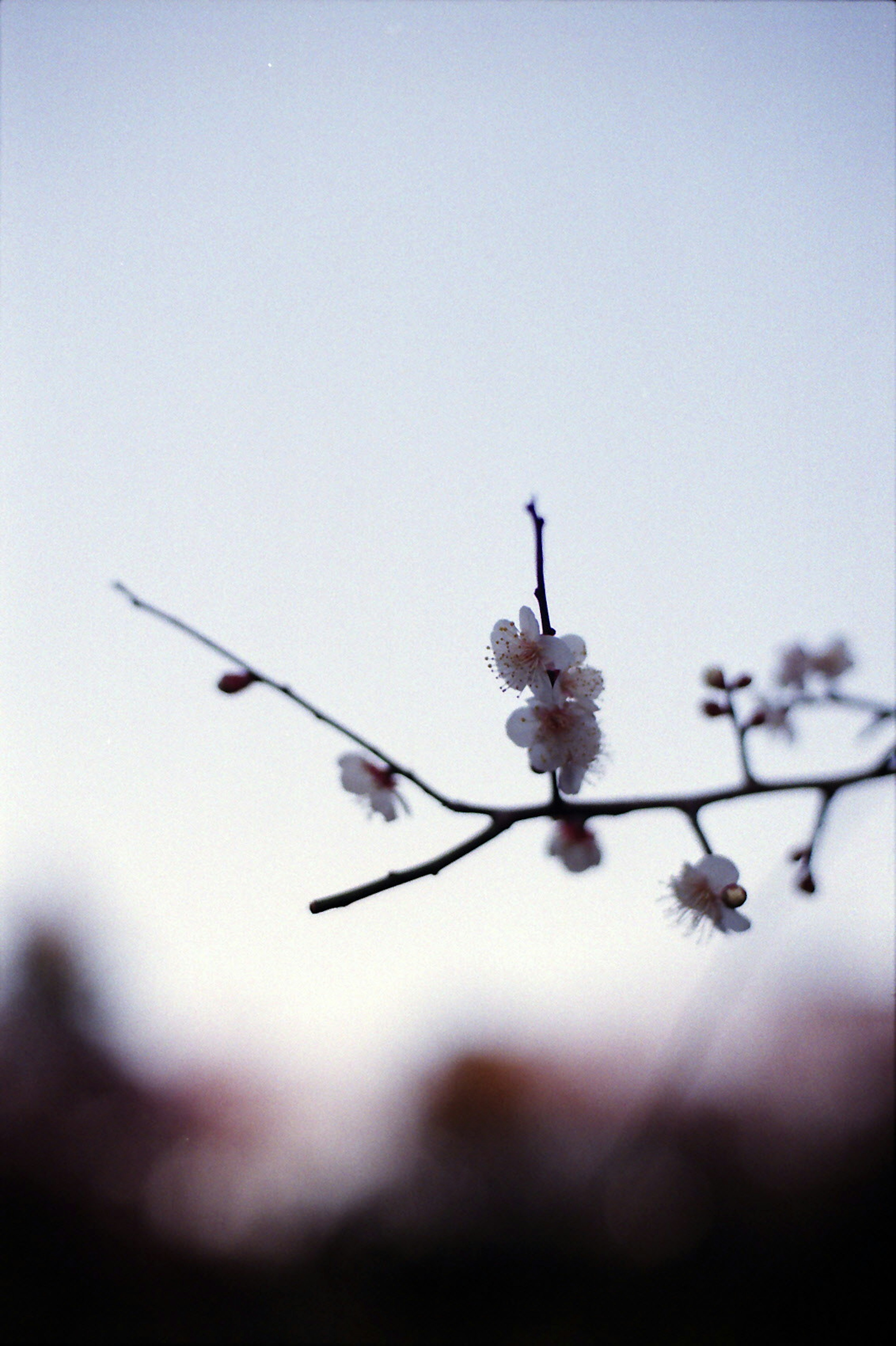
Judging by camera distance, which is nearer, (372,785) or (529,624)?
(529,624)

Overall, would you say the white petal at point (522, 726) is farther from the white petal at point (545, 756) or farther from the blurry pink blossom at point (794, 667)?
the blurry pink blossom at point (794, 667)

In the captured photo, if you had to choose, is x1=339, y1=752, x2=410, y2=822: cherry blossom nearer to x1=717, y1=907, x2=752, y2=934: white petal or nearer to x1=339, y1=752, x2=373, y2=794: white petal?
x1=339, y1=752, x2=373, y2=794: white petal

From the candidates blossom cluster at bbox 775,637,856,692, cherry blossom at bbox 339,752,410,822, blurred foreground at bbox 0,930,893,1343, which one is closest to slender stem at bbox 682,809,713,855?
cherry blossom at bbox 339,752,410,822

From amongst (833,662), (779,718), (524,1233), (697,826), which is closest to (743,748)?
(697,826)

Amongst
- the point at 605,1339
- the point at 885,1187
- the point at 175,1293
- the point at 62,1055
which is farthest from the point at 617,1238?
the point at 62,1055

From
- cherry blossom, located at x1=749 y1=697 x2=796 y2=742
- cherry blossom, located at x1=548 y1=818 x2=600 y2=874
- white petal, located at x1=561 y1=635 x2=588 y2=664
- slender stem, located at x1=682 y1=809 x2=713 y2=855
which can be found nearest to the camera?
slender stem, located at x1=682 y1=809 x2=713 y2=855

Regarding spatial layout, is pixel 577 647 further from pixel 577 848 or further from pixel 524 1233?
pixel 524 1233
